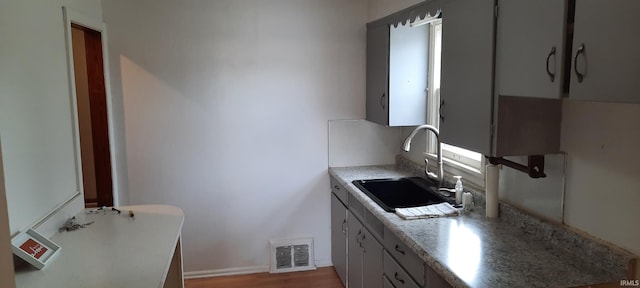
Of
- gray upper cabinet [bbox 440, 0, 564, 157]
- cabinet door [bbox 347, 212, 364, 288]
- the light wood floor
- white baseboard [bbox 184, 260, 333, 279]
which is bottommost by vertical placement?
the light wood floor

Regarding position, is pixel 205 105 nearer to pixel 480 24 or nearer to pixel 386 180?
pixel 386 180

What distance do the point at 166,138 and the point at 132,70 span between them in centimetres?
56

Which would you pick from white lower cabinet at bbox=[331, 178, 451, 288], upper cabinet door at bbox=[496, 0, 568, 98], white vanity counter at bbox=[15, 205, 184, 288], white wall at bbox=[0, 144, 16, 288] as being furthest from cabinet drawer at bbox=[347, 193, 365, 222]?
white wall at bbox=[0, 144, 16, 288]

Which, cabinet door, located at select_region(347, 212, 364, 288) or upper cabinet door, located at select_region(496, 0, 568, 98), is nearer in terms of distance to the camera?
upper cabinet door, located at select_region(496, 0, 568, 98)

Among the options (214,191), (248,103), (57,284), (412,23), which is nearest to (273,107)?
(248,103)

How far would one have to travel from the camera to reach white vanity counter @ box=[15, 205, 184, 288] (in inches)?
68.5

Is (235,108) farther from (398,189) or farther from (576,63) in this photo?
(576,63)

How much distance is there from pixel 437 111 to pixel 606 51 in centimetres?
199

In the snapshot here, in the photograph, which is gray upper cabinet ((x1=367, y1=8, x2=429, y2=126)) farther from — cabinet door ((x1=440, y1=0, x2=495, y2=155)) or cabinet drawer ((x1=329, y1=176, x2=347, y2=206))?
cabinet door ((x1=440, y1=0, x2=495, y2=155))

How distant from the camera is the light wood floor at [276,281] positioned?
3590 mm

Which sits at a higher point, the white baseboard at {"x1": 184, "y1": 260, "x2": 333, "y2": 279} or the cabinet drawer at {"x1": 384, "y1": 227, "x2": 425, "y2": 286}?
the cabinet drawer at {"x1": 384, "y1": 227, "x2": 425, "y2": 286}

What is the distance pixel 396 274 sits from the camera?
233 cm

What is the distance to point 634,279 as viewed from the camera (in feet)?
5.25

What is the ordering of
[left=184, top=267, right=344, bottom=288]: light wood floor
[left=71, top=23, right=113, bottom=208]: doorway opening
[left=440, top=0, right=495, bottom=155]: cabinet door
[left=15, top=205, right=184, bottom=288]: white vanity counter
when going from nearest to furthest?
1. [left=15, top=205, right=184, bottom=288]: white vanity counter
2. [left=440, top=0, right=495, bottom=155]: cabinet door
3. [left=71, top=23, right=113, bottom=208]: doorway opening
4. [left=184, top=267, right=344, bottom=288]: light wood floor
